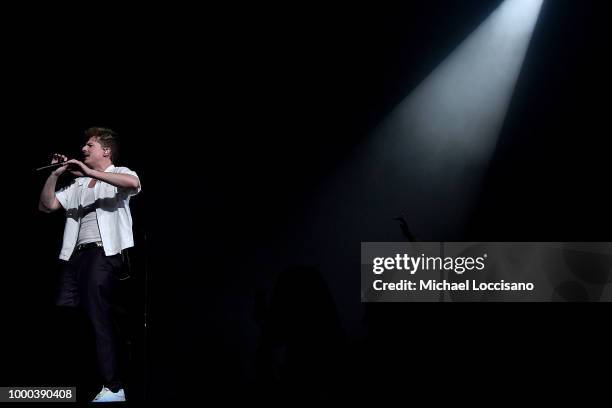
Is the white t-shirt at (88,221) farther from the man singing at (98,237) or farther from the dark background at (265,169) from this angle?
the dark background at (265,169)

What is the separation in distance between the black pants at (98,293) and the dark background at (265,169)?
0.71 meters

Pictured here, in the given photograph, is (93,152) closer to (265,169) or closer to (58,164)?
(58,164)

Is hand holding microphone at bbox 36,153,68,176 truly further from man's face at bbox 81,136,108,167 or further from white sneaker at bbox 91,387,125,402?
white sneaker at bbox 91,387,125,402

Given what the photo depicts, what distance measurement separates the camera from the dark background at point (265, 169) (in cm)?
A: 358

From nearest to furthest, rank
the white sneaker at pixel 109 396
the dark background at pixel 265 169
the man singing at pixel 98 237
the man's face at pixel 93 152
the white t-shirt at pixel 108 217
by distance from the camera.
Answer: the white sneaker at pixel 109 396
the man singing at pixel 98 237
the white t-shirt at pixel 108 217
the man's face at pixel 93 152
the dark background at pixel 265 169

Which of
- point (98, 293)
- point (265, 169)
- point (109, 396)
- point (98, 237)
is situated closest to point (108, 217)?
point (98, 237)

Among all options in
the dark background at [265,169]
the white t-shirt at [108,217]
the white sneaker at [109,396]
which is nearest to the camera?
the white sneaker at [109,396]

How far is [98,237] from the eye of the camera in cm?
282

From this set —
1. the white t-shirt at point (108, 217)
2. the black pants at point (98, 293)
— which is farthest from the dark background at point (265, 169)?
the white t-shirt at point (108, 217)

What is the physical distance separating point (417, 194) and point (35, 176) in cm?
273

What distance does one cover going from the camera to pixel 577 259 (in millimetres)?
3988

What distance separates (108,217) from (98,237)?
115 millimetres

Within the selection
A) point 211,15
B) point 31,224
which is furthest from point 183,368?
point 211,15

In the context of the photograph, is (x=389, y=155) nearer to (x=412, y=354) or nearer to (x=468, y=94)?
(x=468, y=94)
